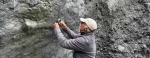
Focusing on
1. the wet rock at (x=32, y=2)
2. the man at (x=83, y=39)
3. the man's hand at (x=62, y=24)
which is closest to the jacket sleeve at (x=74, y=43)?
the man at (x=83, y=39)

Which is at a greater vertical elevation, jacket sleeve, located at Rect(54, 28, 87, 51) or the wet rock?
the wet rock

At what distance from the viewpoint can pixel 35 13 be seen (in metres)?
3.40

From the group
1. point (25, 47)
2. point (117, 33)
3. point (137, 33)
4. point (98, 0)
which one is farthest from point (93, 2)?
point (25, 47)

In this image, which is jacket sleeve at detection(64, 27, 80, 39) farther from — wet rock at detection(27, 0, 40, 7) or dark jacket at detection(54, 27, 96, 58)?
wet rock at detection(27, 0, 40, 7)

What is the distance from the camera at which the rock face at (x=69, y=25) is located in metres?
3.22

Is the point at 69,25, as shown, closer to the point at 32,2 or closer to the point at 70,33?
the point at 70,33

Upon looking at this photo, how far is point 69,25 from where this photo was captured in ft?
13.6

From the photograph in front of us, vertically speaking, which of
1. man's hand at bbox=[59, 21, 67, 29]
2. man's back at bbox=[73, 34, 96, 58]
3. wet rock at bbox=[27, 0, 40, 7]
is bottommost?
man's back at bbox=[73, 34, 96, 58]

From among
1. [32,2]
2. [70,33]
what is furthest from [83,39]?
[32,2]

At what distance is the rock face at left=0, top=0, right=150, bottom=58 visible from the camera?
322 centimetres

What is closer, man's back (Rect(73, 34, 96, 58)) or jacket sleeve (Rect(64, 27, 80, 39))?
man's back (Rect(73, 34, 96, 58))

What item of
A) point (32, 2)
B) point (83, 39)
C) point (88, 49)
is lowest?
point (88, 49)

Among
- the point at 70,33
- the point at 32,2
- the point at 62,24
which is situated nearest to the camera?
the point at 32,2

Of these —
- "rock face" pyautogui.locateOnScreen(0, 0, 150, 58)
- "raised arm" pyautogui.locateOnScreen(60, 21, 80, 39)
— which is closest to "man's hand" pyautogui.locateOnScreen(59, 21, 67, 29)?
"raised arm" pyautogui.locateOnScreen(60, 21, 80, 39)
